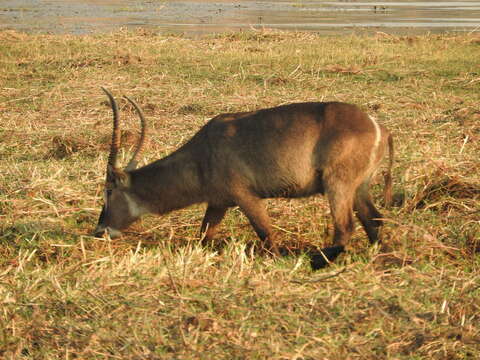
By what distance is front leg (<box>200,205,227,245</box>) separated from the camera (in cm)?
503

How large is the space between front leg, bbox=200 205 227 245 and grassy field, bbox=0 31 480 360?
0.13 meters

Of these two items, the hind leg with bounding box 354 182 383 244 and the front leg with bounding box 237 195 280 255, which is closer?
the front leg with bounding box 237 195 280 255

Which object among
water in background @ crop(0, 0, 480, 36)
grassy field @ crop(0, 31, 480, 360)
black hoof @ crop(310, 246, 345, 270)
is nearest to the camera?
grassy field @ crop(0, 31, 480, 360)

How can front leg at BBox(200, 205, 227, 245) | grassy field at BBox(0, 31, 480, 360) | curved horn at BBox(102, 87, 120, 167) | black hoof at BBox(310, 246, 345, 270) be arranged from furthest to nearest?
front leg at BBox(200, 205, 227, 245)
curved horn at BBox(102, 87, 120, 167)
black hoof at BBox(310, 246, 345, 270)
grassy field at BBox(0, 31, 480, 360)

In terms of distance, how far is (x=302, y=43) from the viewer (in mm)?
14344

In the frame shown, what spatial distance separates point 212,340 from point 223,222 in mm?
2304

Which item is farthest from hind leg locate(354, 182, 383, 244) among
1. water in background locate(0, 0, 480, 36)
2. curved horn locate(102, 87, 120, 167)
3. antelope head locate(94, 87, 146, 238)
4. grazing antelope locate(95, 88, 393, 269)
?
water in background locate(0, 0, 480, 36)

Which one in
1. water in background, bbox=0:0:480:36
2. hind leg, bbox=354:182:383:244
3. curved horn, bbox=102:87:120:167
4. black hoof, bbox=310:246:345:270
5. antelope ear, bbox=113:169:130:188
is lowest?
water in background, bbox=0:0:480:36

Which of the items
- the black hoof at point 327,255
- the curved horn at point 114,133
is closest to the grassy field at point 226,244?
the black hoof at point 327,255

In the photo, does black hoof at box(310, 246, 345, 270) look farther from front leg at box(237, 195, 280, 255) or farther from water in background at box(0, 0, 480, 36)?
water in background at box(0, 0, 480, 36)

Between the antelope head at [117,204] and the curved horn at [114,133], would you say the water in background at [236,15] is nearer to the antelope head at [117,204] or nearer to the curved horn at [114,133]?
the antelope head at [117,204]

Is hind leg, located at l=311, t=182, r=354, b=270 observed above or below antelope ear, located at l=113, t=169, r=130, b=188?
below

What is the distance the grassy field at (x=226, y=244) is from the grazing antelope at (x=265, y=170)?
226 millimetres

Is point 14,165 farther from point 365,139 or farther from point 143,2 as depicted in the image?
point 143,2
